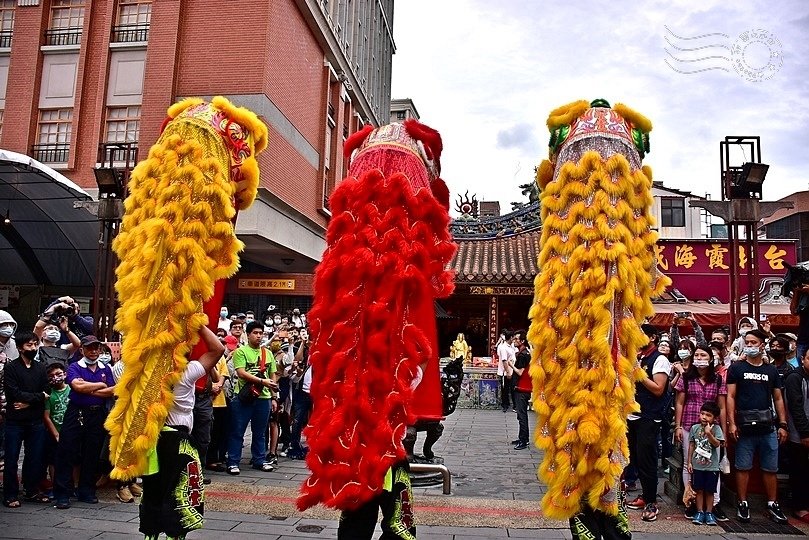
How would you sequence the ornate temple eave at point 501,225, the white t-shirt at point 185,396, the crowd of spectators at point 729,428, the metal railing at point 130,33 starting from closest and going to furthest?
the white t-shirt at point 185,396, the crowd of spectators at point 729,428, the metal railing at point 130,33, the ornate temple eave at point 501,225

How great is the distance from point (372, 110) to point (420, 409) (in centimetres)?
2495

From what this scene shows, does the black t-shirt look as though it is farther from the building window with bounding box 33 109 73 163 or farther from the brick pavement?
the building window with bounding box 33 109 73 163

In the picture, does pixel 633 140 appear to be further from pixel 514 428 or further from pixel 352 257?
pixel 514 428

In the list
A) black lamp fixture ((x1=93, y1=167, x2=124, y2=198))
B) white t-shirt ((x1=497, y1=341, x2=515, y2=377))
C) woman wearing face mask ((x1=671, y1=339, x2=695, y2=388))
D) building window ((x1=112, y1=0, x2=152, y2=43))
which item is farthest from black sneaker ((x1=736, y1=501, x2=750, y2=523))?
building window ((x1=112, y1=0, x2=152, y2=43))

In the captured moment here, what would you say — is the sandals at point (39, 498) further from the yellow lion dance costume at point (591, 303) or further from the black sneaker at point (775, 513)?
the black sneaker at point (775, 513)

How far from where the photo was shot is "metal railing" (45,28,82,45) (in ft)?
50.3

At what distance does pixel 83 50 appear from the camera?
15.0 metres

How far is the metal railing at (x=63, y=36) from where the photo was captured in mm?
15328

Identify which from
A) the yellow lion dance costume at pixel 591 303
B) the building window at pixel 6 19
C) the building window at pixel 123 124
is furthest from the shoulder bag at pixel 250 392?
the building window at pixel 6 19

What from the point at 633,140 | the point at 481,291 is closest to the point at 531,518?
the point at 633,140

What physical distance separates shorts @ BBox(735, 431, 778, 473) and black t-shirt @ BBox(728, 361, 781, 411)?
31cm

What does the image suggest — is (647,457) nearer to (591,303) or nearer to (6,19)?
(591,303)

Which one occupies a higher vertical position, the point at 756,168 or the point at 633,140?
the point at 756,168

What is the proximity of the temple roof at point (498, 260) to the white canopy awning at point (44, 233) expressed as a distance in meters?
8.96
